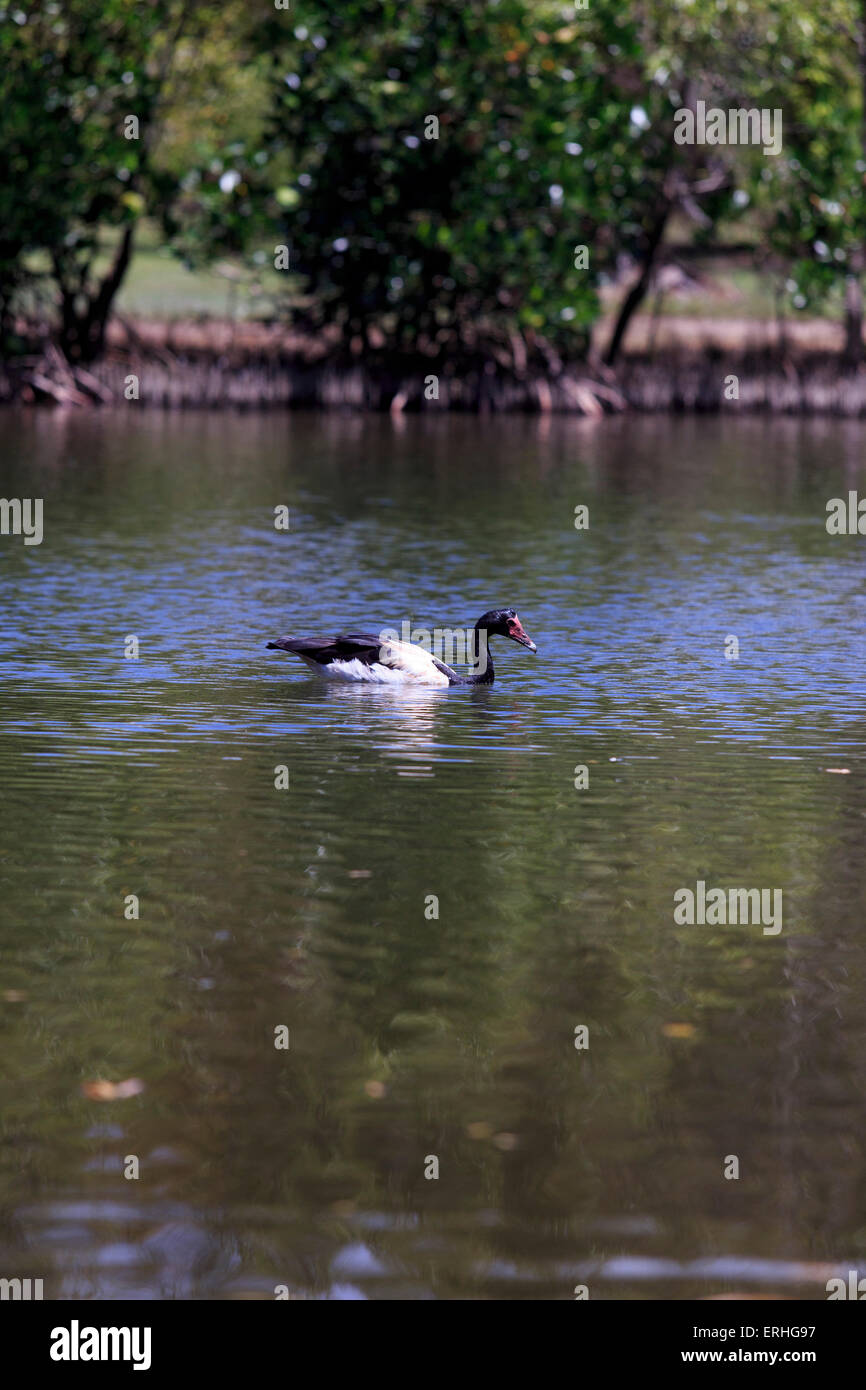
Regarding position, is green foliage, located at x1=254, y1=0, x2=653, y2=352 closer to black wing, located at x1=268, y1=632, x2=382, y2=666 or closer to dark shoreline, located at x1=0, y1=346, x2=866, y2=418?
dark shoreline, located at x1=0, y1=346, x2=866, y2=418

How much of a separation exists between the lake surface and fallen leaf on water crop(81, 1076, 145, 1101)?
20 mm

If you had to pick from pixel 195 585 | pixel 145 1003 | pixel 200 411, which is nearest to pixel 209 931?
pixel 145 1003

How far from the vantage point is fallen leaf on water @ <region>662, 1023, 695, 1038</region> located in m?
7.35

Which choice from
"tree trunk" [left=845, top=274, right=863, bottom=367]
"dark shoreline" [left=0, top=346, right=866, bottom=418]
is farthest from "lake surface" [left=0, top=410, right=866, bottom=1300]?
"tree trunk" [left=845, top=274, right=863, bottom=367]

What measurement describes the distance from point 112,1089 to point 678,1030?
5.92 ft

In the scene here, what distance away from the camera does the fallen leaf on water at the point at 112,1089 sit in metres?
6.73

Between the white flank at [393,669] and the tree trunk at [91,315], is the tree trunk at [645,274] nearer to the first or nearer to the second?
the tree trunk at [91,315]

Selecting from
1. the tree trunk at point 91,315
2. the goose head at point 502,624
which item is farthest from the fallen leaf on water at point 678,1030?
the tree trunk at point 91,315

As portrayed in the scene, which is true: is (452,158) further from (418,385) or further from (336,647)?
(336,647)

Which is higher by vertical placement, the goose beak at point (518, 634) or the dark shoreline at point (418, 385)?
the dark shoreline at point (418, 385)

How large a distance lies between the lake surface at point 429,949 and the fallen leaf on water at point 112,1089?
0.02 m

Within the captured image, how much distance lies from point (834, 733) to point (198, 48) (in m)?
33.5

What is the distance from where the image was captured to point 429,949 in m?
8.27

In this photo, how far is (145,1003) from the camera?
7.52 meters
